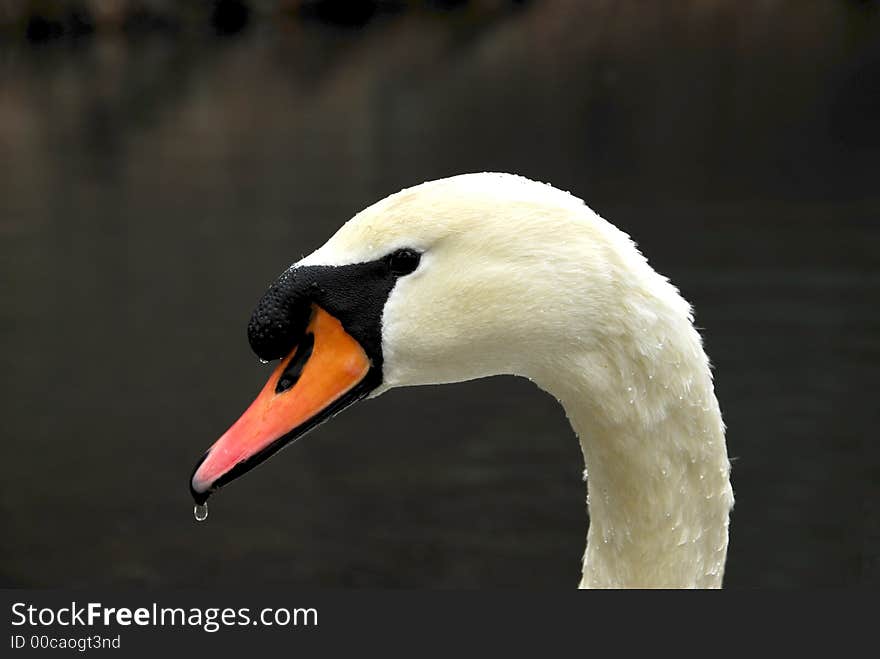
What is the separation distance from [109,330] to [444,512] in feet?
16.6

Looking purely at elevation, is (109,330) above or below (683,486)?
below

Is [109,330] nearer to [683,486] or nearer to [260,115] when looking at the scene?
[683,486]

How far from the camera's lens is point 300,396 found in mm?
2045

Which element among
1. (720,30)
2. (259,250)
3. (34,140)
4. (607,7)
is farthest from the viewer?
(607,7)

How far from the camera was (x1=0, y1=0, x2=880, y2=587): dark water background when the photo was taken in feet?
26.8

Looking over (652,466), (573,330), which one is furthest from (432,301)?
(652,466)

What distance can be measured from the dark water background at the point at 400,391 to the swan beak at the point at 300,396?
17.9ft

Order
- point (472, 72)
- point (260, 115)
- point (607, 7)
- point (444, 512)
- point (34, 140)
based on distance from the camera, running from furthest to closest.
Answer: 1. point (607, 7)
2. point (472, 72)
3. point (260, 115)
4. point (34, 140)
5. point (444, 512)

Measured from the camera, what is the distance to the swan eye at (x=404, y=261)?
1.96 meters

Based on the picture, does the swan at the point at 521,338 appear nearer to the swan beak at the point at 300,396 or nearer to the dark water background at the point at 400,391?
the swan beak at the point at 300,396

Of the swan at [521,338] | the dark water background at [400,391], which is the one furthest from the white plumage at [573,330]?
the dark water background at [400,391]

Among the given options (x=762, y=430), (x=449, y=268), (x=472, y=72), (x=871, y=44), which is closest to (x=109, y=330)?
(x=762, y=430)

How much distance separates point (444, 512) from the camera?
27.4 ft

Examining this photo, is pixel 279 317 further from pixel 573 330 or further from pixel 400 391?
pixel 400 391
